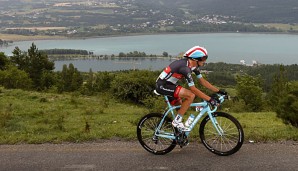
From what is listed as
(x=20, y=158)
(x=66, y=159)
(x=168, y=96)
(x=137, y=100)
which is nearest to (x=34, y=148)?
(x=20, y=158)

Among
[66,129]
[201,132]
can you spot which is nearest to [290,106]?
[201,132]

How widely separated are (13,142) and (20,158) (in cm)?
121

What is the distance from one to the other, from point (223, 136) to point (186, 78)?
152 cm

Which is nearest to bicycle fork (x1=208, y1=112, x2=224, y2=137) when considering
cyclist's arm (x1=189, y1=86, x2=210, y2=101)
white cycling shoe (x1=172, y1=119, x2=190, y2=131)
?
cyclist's arm (x1=189, y1=86, x2=210, y2=101)

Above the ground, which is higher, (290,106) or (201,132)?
(290,106)

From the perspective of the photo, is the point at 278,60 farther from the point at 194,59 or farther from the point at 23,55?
the point at 194,59

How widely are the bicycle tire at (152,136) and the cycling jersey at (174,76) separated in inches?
27.8

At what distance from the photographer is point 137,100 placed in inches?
1222

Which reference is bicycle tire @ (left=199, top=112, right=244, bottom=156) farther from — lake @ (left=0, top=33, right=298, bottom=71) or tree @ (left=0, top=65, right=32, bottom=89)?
lake @ (left=0, top=33, right=298, bottom=71)

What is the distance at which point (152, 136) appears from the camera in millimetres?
7594

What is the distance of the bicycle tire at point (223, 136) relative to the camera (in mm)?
6809

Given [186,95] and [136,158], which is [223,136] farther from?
[136,158]

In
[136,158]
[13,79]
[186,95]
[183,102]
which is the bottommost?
[13,79]

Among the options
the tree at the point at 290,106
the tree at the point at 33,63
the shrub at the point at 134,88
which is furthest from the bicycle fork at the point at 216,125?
the tree at the point at 33,63
